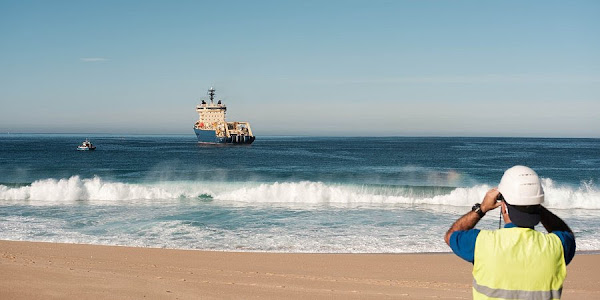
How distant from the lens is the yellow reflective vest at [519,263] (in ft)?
7.59

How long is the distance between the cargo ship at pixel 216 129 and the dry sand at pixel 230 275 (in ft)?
230

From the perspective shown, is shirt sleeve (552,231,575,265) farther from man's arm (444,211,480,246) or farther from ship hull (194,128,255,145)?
ship hull (194,128,255,145)

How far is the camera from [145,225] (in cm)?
1282

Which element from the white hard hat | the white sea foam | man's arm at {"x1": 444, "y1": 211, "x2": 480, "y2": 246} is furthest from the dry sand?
the white sea foam

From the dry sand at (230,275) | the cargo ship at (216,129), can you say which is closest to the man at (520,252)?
the dry sand at (230,275)

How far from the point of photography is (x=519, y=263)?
2.31 m

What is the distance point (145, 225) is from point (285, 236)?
3.76m

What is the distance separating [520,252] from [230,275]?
5.67 meters

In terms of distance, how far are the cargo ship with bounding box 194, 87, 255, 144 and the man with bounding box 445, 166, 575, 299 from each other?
77.5m

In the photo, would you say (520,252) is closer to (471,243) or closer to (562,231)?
(471,243)

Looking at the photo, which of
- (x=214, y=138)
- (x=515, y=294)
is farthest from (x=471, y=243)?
(x=214, y=138)

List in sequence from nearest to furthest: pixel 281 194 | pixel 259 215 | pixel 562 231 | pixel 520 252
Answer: pixel 520 252 → pixel 562 231 → pixel 259 215 → pixel 281 194

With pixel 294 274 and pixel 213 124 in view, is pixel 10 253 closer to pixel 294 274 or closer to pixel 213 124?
pixel 294 274

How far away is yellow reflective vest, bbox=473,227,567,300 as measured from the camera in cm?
231
